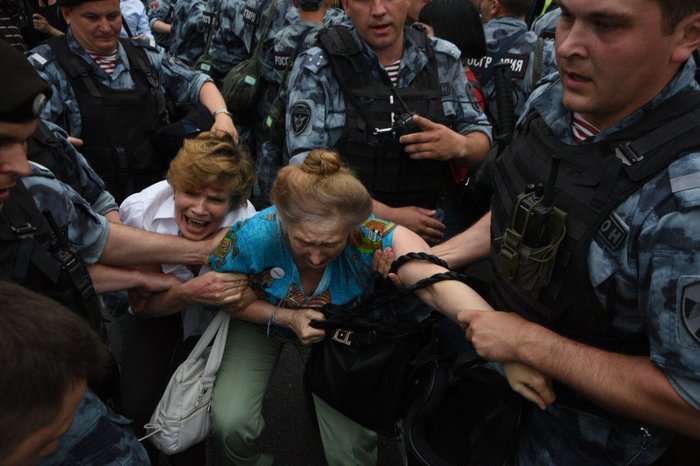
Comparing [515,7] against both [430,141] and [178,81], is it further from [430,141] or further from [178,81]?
[178,81]

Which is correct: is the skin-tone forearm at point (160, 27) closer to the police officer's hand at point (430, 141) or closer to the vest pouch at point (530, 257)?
the police officer's hand at point (430, 141)

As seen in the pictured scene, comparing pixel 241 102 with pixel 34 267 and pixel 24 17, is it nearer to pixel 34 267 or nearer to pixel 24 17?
pixel 24 17

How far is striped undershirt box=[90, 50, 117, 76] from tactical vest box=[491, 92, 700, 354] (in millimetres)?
2482

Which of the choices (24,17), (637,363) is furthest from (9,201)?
(24,17)

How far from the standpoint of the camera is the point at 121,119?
130 inches

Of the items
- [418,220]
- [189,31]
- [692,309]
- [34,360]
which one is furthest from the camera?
[189,31]

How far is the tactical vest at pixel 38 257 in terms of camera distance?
1796mm

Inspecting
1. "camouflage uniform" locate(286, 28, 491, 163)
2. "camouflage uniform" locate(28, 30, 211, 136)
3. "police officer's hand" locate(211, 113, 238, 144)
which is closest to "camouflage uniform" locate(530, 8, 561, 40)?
"camouflage uniform" locate(286, 28, 491, 163)

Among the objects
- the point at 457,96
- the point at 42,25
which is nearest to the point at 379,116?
the point at 457,96

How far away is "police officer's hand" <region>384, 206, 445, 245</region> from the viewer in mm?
2855

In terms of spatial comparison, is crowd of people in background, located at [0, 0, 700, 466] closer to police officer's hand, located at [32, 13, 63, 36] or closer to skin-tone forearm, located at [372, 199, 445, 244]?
skin-tone forearm, located at [372, 199, 445, 244]

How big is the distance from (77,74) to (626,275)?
9.21ft

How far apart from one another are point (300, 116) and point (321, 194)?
0.67m

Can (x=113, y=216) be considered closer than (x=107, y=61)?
Yes
